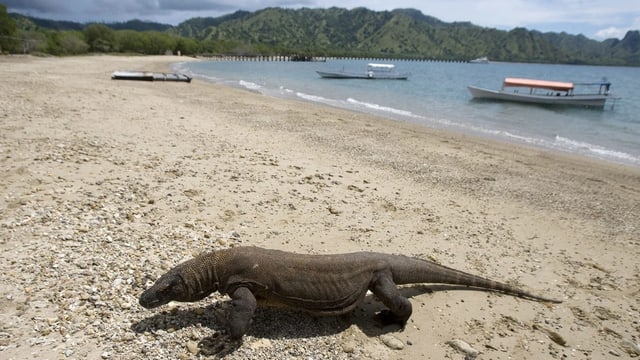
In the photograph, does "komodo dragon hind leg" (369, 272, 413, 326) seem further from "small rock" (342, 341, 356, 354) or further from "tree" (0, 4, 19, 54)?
"tree" (0, 4, 19, 54)

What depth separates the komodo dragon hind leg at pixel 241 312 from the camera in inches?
183

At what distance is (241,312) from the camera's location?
4723mm

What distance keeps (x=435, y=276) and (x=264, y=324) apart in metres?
2.72

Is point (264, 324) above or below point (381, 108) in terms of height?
below

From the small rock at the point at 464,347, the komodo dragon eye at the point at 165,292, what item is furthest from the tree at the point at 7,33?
the small rock at the point at 464,347

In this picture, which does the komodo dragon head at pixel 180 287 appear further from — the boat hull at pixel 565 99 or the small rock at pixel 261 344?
the boat hull at pixel 565 99

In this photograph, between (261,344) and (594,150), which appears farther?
(594,150)

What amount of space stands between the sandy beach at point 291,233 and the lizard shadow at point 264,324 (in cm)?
2

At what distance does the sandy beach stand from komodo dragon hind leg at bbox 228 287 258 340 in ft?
0.91

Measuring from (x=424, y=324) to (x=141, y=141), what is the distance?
1104 cm

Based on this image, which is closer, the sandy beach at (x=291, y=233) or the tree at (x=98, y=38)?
the sandy beach at (x=291, y=233)

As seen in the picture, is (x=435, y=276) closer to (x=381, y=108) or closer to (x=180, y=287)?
(x=180, y=287)

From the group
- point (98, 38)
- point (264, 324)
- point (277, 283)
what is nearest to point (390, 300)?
point (277, 283)

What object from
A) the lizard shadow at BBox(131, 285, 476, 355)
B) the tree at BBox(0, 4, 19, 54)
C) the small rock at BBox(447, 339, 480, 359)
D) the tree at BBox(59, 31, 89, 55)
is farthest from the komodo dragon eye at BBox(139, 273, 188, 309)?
the tree at BBox(59, 31, 89, 55)
